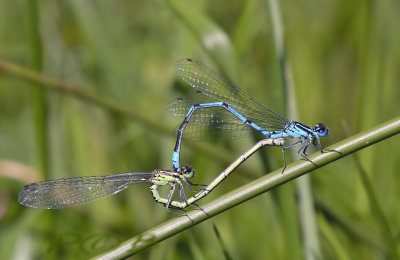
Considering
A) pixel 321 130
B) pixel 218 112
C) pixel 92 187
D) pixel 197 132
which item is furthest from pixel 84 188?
pixel 321 130

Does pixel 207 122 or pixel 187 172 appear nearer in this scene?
pixel 187 172

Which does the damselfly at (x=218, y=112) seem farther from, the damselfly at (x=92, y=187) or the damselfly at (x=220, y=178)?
the damselfly at (x=220, y=178)

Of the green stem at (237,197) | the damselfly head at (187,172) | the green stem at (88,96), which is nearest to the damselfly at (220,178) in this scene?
the damselfly head at (187,172)

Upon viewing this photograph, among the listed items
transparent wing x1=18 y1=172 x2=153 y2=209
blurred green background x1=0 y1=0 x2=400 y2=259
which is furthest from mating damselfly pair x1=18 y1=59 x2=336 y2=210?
blurred green background x1=0 y1=0 x2=400 y2=259

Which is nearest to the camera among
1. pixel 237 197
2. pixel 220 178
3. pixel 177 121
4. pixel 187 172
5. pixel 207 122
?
pixel 237 197

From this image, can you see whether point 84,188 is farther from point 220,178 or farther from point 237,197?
point 237,197

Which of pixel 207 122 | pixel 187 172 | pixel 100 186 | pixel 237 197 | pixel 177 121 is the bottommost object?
pixel 237 197

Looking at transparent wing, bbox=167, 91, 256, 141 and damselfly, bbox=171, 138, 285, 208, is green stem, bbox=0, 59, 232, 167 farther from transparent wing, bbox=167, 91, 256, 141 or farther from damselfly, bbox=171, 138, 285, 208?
damselfly, bbox=171, 138, 285, 208
